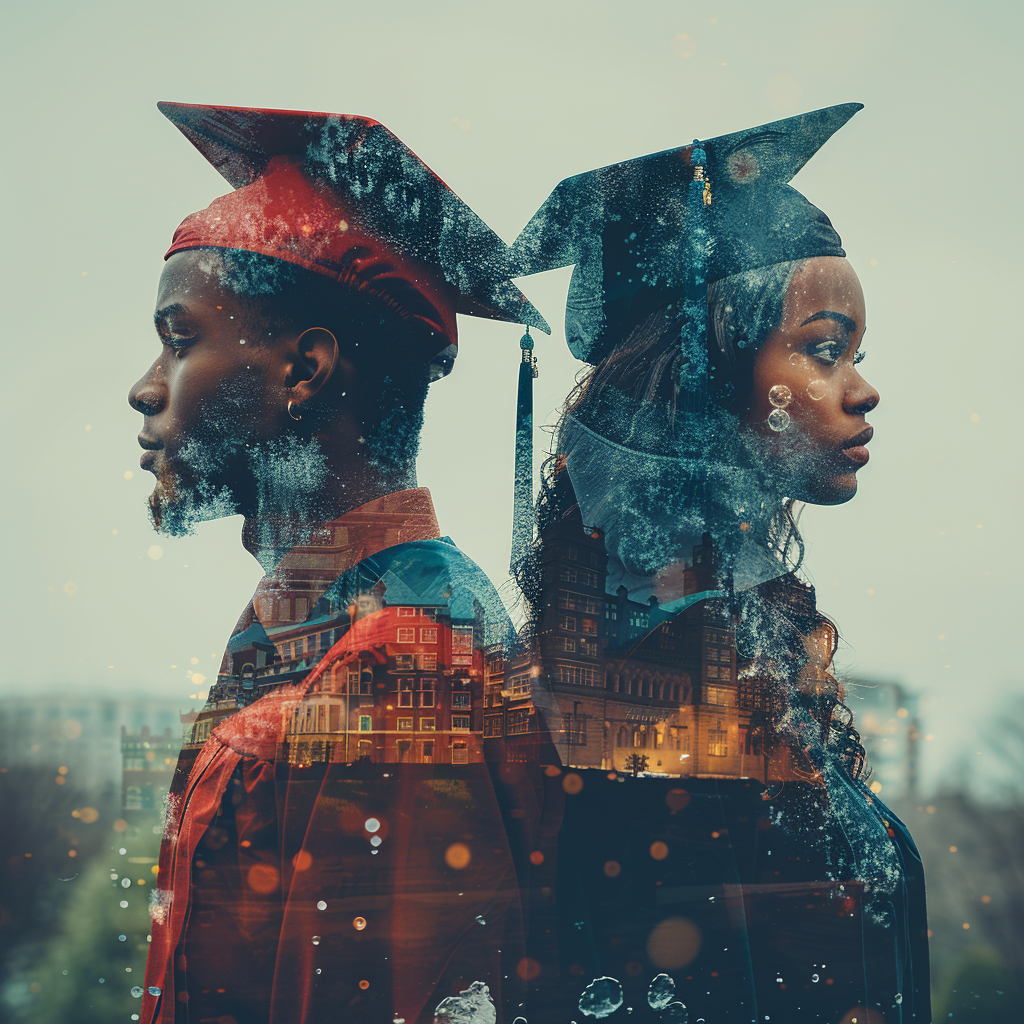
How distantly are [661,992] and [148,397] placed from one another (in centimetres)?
174

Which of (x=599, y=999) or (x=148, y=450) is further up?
(x=148, y=450)

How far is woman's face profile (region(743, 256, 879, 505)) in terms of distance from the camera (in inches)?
75.9

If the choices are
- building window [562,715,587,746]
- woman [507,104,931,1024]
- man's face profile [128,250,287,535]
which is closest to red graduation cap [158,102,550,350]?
man's face profile [128,250,287,535]

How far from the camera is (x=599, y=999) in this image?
1851 millimetres

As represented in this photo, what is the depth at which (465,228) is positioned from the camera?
2.09m

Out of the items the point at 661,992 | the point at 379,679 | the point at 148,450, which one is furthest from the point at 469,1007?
the point at 148,450

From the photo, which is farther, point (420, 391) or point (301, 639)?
point (420, 391)

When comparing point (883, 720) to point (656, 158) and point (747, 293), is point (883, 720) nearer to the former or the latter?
point (747, 293)

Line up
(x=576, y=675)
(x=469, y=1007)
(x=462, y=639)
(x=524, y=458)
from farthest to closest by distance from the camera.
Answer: (x=524, y=458)
(x=576, y=675)
(x=462, y=639)
(x=469, y=1007)

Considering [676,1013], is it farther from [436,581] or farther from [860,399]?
[860,399]

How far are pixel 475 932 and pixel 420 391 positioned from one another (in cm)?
121

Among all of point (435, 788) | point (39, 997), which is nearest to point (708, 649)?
point (435, 788)

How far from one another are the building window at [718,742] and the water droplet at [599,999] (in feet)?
1.80

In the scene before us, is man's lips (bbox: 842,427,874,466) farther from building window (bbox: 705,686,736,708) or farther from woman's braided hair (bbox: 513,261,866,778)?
building window (bbox: 705,686,736,708)
